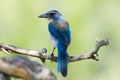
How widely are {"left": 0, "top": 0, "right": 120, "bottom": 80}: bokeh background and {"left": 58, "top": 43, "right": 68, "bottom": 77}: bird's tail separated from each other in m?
5.25

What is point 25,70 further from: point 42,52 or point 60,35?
point 60,35

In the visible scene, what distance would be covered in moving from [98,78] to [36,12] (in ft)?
6.46

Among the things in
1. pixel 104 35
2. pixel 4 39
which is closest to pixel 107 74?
pixel 104 35

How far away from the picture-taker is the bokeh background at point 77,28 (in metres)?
9.74

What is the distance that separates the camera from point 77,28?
33.9 feet

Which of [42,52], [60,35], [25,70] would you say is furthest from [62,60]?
[25,70]

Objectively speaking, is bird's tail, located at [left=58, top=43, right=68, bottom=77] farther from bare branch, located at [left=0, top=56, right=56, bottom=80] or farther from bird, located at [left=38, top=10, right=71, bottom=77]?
bare branch, located at [left=0, top=56, right=56, bottom=80]

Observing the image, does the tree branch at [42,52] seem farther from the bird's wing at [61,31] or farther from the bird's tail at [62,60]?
the bird's wing at [61,31]

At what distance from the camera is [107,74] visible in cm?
952

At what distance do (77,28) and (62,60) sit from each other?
21.7 ft

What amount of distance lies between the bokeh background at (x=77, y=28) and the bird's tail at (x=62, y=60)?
5250 millimetres

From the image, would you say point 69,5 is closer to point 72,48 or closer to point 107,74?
point 72,48

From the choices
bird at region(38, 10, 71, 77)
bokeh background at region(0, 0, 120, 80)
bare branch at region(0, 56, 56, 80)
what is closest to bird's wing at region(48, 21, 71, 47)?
bird at region(38, 10, 71, 77)

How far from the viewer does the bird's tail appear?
3.47m
